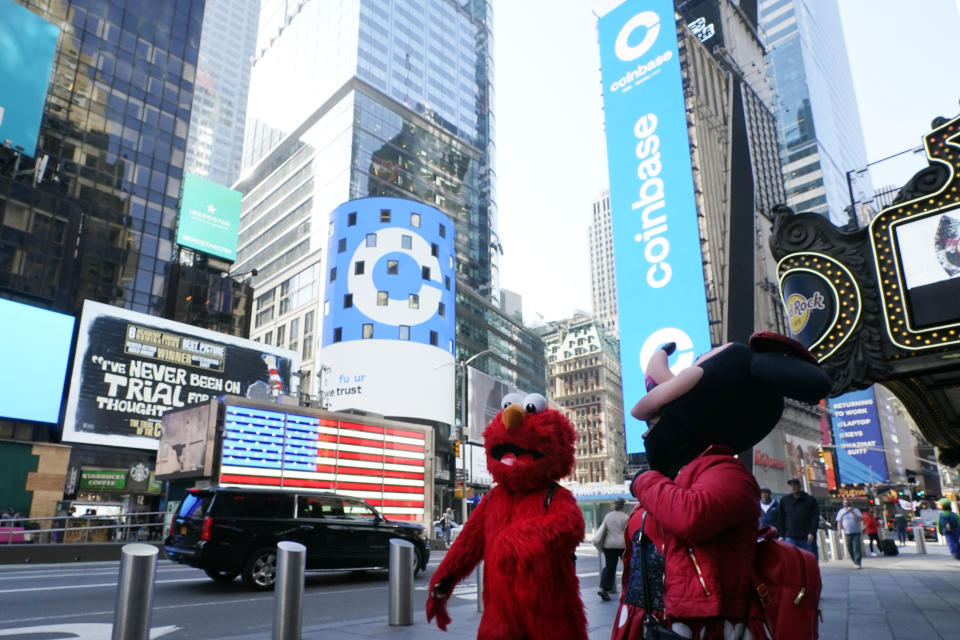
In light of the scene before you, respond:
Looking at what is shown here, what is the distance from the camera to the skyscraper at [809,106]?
9981 centimetres

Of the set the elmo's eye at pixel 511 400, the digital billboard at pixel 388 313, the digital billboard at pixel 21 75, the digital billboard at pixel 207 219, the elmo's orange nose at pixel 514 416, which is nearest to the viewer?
the elmo's orange nose at pixel 514 416

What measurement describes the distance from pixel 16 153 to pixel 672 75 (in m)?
54.1

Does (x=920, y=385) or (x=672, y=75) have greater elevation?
(x=672, y=75)

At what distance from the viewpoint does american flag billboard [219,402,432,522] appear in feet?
66.1

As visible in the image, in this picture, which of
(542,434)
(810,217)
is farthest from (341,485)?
(542,434)

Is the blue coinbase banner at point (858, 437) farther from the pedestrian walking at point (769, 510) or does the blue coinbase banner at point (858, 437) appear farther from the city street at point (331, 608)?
the pedestrian walking at point (769, 510)

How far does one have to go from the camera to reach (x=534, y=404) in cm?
440

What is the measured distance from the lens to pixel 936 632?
688 cm

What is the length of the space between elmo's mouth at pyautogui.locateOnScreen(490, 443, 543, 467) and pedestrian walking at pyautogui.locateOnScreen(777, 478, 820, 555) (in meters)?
8.54

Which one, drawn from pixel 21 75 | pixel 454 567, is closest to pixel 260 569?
pixel 454 567

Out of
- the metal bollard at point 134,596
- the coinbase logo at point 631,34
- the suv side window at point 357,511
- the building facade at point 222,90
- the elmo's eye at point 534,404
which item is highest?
the building facade at point 222,90

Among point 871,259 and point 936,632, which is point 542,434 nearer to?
point 936,632

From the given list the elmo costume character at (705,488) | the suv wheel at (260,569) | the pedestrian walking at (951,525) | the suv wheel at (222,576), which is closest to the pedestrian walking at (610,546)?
the suv wheel at (260,569)

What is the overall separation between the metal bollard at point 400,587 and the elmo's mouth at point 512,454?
13.3 feet
